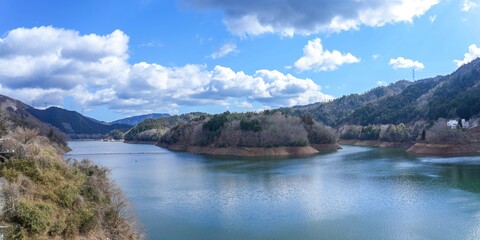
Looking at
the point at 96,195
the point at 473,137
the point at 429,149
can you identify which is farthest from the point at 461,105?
the point at 96,195

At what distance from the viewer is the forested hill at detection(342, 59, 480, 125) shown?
115 meters

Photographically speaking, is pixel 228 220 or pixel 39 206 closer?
pixel 39 206

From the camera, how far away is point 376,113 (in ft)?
544

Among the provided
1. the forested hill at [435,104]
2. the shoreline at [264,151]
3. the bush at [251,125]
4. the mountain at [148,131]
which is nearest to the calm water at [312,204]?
the shoreline at [264,151]

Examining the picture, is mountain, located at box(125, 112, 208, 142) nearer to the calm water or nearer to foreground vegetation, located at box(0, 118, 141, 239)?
the calm water

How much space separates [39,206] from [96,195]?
5.16 meters

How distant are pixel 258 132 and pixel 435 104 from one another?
71907 millimetres

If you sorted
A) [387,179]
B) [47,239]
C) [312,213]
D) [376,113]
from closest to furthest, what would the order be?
1. [47,239]
2. [312,213]
3. [387,179]
4. [376,113]

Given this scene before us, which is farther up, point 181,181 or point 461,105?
point 461,105

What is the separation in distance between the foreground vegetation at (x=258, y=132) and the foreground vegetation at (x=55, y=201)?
67000 millimetres

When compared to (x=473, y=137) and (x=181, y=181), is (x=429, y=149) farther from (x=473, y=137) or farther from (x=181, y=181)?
(x=181, y=181)

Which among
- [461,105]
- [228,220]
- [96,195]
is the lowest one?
[228,220]

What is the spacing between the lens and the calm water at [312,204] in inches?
958

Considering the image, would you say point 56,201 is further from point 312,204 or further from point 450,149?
point 450,149
